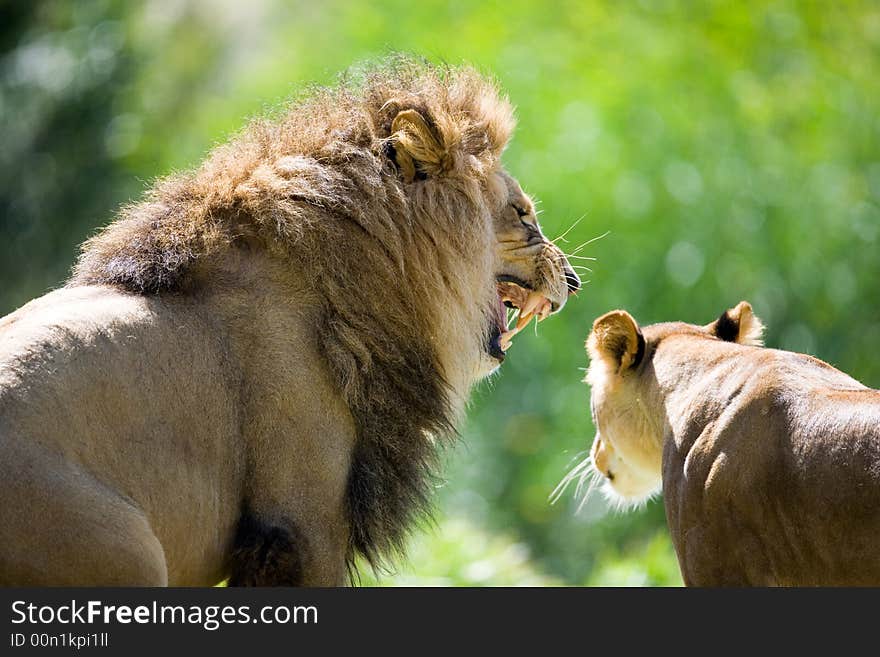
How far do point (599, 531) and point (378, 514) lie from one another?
10469 millimetres

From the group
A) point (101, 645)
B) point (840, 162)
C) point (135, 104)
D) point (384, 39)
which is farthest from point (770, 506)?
point (384, 39)

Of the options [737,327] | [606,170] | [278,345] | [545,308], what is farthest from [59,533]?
[606,170]

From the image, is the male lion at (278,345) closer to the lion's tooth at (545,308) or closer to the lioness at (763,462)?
the lion's tooth at (545,308)

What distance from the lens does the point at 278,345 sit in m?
3.40

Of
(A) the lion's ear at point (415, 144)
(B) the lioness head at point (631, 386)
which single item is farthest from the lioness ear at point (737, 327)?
(A) the lion's ear at point (415, 144)

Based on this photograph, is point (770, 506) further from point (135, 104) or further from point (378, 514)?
point (135, 104)

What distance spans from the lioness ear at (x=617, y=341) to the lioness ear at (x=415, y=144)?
1.12 metres

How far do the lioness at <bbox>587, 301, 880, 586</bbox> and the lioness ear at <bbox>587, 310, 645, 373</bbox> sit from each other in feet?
0.08

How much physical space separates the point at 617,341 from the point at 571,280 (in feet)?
1.80

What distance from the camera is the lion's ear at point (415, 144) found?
3732 millimetres

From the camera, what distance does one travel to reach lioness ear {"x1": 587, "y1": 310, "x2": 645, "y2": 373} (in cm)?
462

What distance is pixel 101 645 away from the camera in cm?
281

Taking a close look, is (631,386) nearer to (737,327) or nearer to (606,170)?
(737,327)

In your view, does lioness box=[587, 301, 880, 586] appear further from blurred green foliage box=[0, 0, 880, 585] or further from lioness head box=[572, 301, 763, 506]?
blurred green foliage box=[0, 0, 880, 585]
